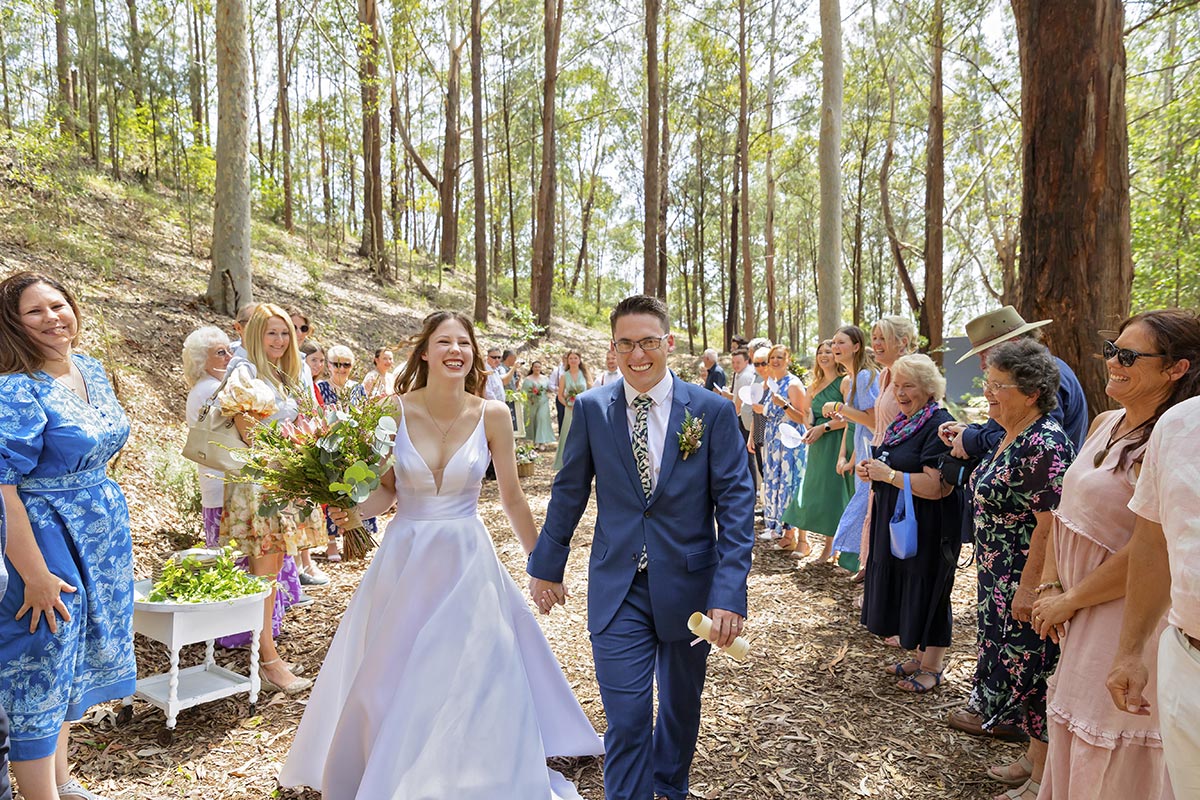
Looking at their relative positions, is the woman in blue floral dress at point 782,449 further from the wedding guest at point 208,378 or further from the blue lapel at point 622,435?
the wedding guest at point 208,378

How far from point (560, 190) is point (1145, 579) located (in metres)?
44.9

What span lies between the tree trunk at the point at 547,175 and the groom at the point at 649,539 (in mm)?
18538

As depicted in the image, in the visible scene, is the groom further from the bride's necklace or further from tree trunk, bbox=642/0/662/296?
tree trunk, bbox=642/0/662/296

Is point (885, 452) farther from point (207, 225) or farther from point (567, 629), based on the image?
point (207, 225)

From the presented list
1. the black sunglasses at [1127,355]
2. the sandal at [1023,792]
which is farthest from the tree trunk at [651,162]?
the black sunglasses at [1127,355]

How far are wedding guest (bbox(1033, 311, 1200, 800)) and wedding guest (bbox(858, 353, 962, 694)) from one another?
150 cm

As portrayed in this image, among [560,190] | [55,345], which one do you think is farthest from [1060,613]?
[560,190]

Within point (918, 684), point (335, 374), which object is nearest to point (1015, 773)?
point (918, 684)

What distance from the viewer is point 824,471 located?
6812 millimetres

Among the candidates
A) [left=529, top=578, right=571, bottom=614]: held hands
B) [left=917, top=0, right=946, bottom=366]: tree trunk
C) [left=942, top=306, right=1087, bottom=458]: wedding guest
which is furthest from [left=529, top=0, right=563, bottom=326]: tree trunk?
[left=529, top=578, right=571, bottom=614]: held hands

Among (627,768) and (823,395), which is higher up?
(823,395)

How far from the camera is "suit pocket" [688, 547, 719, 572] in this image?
2.98 meters

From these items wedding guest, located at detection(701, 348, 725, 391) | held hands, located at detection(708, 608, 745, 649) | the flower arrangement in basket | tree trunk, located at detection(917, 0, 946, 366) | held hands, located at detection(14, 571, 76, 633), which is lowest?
the flower arrangement in basket

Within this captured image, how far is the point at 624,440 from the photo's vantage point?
309 cm
